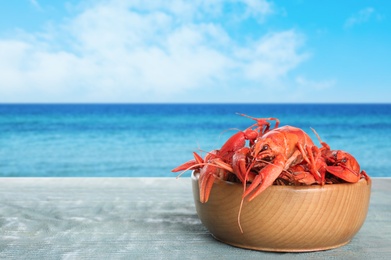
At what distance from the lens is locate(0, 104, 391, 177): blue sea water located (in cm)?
758

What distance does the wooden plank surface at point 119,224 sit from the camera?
840mm

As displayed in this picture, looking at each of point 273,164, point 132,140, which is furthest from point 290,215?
point 132,140

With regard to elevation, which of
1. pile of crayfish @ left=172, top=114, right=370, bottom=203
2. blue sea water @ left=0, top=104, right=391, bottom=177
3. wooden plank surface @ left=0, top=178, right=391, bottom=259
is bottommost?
blue sea water @ left=0, top=104, right=391, bottom=177

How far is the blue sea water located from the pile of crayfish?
4470 mm

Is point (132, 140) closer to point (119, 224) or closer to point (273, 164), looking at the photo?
point (119, 224)

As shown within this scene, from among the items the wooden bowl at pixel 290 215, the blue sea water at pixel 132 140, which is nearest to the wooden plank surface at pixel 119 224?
the wooden bowl at pixel 290 215

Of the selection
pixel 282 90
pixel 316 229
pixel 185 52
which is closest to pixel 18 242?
pixel 316 229

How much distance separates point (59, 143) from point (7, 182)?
32.1ft

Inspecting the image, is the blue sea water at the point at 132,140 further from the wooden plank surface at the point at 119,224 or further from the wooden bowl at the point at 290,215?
the wooden bowl at the point at 290,215

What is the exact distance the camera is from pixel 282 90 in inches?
553

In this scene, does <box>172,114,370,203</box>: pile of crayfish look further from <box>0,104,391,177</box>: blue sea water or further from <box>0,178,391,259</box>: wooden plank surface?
<box>0,104,391,177</box>: blue sea water

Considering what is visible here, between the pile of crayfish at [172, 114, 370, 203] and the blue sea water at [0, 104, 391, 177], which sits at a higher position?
the pile of crayfish at [172, 114, 370, 203]

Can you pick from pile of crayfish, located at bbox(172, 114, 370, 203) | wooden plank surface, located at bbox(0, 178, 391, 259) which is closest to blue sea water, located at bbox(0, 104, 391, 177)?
wooden plank surface, located at bbox(0, 178, 391, 259)

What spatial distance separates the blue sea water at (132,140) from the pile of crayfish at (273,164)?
14.7ft
